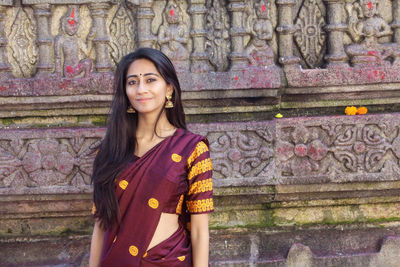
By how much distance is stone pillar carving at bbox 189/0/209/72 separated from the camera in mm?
3261

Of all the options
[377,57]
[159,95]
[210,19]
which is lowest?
[159,95]

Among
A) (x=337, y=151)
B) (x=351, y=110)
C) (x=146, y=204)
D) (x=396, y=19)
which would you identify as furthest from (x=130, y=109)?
(x=396, y=19)

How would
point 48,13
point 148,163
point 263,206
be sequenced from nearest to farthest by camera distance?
point 148,163 → point 48,13 → point 263,206

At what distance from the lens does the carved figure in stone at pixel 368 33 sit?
3.32 meters

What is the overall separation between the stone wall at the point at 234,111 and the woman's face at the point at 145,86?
2.72 feet

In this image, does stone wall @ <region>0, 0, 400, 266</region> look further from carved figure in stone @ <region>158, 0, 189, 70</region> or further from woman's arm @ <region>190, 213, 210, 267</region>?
woman's arm @ <region>190, 213, 210, 267</region>

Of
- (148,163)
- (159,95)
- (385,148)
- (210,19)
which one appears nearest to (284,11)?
(210,19)

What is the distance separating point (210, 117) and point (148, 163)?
3.52 feet

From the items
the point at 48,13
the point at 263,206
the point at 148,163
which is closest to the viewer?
the point at 148,163

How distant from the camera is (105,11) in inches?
128

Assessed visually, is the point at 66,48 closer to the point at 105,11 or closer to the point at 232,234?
the point at 105,11

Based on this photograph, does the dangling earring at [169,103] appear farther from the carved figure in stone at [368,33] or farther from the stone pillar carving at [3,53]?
the carved figure in stone at [368,33]

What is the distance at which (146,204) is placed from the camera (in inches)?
92.1

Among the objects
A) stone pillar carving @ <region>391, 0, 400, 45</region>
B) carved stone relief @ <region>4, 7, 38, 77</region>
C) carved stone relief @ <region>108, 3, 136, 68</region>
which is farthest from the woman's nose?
stone pillar carving @ <region>391, 0, 400, 45</region>
